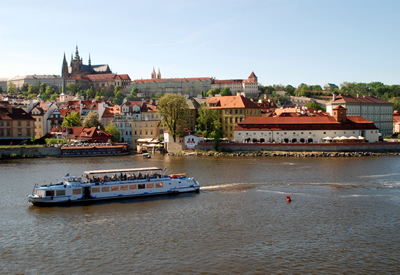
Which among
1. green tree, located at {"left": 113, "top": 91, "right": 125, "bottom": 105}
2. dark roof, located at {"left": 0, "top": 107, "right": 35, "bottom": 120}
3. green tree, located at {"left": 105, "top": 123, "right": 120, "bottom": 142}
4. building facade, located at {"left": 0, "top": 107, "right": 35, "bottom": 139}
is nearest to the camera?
building facade, located at {"left": 0, "top": 107, "right": 35, "bottom": 139}

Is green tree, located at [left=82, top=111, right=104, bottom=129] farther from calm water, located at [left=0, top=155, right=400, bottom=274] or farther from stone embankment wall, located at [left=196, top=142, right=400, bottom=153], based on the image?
calm water, located at [left=0, top=155, right=400, bottom=274]

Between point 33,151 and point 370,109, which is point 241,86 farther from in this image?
point 33,151

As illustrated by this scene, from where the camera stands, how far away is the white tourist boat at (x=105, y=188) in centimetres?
3357

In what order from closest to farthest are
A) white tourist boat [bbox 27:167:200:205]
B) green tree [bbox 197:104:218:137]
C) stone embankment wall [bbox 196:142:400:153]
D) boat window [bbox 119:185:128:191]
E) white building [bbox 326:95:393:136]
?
white tourist boat [bbox 27:167:200:205] < boat window [bbox 119:185:128:191] < stone embankment wall [bbox 196:142:400:153] < green tree [bbox 197:104:218:137] < white building [bbox 326:95:393:136]

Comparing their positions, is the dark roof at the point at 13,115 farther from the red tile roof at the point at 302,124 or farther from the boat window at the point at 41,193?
the boat window at the point at 41,193

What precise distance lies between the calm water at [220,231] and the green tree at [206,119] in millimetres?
40741

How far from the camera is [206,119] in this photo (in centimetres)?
8300

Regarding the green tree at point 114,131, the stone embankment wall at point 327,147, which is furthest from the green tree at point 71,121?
the stone embankment wall at point 327,147

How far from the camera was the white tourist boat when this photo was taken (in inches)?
1322

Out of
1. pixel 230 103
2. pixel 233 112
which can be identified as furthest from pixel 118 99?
pixel 233 112

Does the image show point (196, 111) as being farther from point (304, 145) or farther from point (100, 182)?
point (100, 182)

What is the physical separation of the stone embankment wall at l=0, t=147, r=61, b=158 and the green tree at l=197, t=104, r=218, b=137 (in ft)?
85.6

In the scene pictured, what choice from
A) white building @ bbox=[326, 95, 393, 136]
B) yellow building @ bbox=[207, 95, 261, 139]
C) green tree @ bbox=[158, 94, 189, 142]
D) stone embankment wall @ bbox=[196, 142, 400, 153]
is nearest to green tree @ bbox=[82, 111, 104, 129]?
green tree @ bbox=[158, 94, 189, 142]

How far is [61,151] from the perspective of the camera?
70438mm
